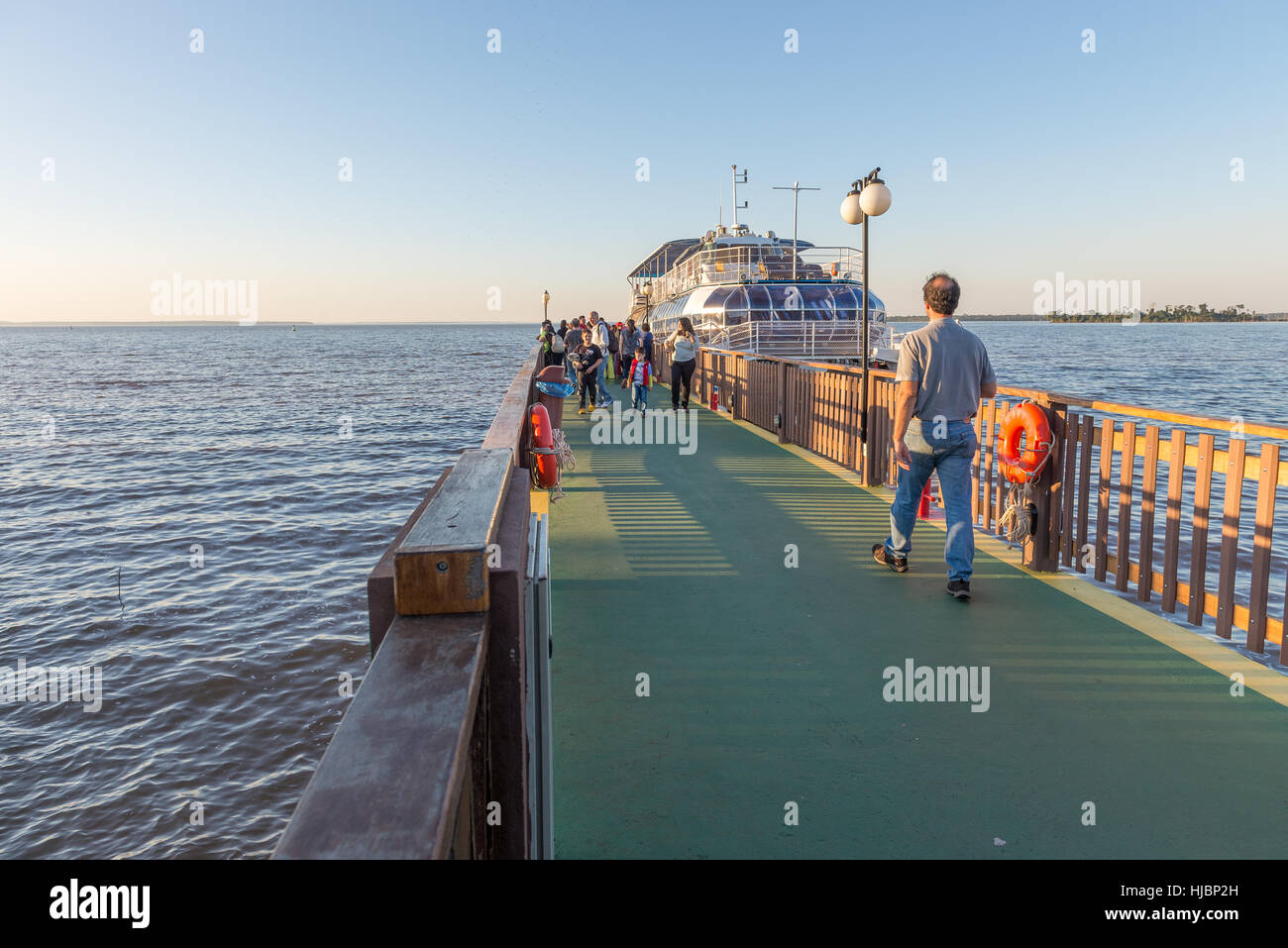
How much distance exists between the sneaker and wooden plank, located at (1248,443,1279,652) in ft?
7.24

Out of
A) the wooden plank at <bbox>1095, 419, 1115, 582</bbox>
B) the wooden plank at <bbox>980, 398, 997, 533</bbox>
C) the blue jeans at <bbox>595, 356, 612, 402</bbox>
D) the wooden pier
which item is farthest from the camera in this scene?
the blue jeans at <bbox>595, 356, 612, 402</bbox>

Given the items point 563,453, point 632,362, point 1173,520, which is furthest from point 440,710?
point 632,362

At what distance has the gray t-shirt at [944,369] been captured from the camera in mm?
5918

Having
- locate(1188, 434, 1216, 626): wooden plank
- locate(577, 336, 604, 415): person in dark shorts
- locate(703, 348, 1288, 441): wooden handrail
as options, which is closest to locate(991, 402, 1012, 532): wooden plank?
locate(703, 348, 1288, 441): wooden handrail

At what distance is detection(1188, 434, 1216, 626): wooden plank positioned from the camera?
528 centimetres

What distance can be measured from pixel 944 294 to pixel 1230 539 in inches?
86.2

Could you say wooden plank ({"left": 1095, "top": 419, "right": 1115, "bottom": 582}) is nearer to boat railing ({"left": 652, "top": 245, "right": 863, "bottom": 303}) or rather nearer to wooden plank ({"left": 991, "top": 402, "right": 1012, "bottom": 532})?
wooden plank ({"left": 991, "top": 402, "right": 1012, "bottom": 532})

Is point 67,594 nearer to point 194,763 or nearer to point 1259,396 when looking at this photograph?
point 194,763

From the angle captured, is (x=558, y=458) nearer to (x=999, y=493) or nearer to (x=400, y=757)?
(x=999, y=493)

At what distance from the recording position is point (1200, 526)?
5.40 metres

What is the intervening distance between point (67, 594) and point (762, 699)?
35.6ft

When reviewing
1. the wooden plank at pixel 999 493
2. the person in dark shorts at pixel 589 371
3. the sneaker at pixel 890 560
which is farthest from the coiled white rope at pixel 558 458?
the person in dark shorts at pixel 589 371
